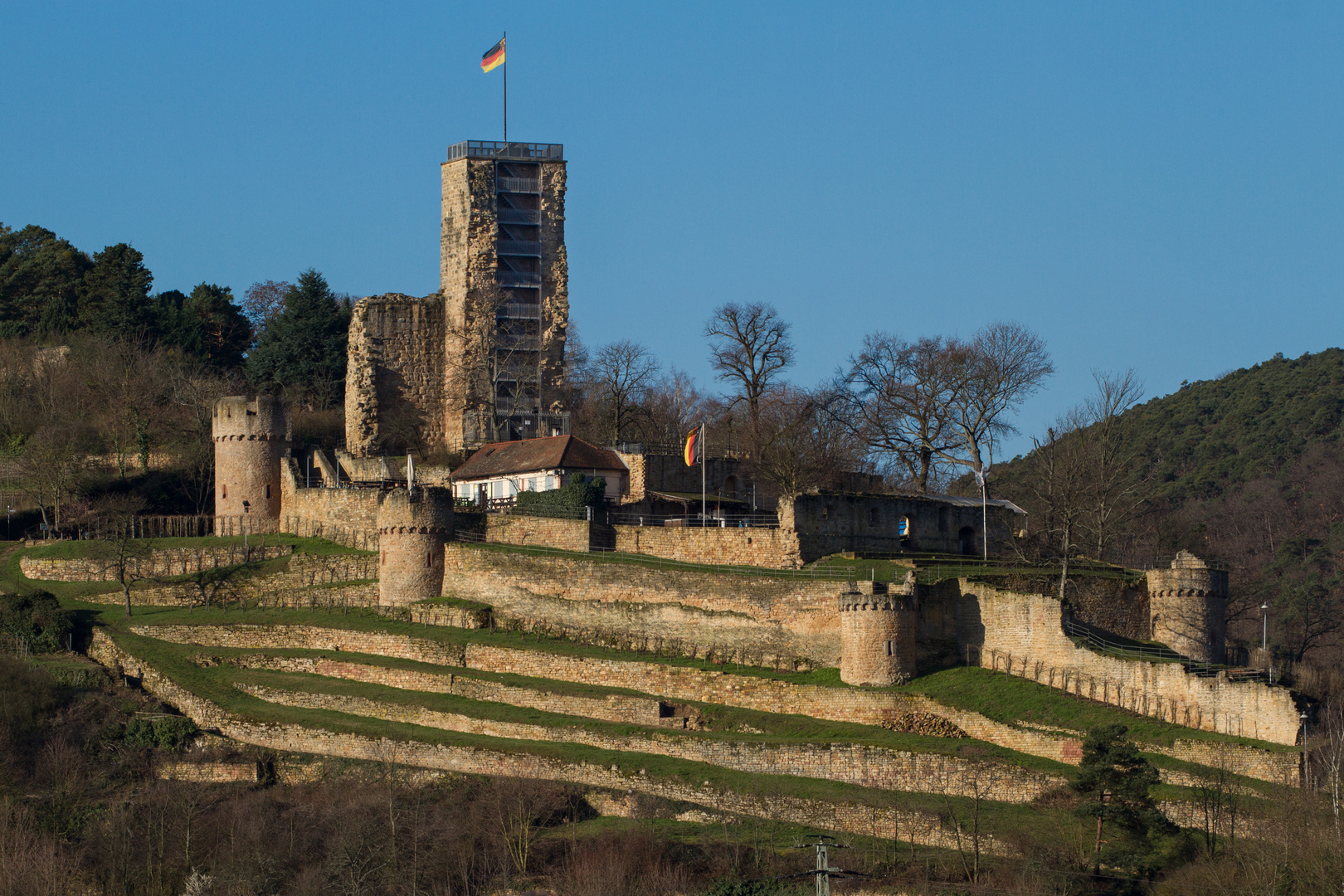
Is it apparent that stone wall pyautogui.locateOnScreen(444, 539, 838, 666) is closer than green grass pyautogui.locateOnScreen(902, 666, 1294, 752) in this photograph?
No

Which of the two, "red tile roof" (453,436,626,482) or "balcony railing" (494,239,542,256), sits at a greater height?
"balcony railing" (494,239,542,256)

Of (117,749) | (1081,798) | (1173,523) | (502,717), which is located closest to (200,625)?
(117,749)

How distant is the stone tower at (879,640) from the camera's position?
1786 inches

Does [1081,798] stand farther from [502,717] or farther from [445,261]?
[445,261]

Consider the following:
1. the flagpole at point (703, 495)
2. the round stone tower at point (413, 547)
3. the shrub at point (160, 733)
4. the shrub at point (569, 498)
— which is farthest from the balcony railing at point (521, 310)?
the shrub at point (160, 733)

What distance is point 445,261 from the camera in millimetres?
71000

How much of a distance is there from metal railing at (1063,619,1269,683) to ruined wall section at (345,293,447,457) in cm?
3074

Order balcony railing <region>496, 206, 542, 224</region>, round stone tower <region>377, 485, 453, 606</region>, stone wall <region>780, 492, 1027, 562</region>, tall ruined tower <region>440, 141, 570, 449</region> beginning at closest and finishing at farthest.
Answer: stone wall <region>780, 492, 1027, 562</region>, round stone tower <region>377, 485, 453, 606</region>, tall ruined tower <region>440, 141, 570, 449</region>, balcony railing <region>496, 206, 542, 224</region>

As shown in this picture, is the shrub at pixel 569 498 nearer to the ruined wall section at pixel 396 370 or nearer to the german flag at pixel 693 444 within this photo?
the german flag at pixel 693 444

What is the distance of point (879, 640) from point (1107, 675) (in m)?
5.55

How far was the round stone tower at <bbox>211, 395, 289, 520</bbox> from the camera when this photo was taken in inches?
2457

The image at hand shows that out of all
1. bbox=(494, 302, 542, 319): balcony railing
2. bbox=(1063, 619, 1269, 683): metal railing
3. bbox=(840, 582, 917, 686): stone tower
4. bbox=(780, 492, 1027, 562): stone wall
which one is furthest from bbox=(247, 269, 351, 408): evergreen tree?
bbox=(1063, 619, 1269, 683): metal railing

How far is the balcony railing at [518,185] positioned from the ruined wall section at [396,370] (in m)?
4.85

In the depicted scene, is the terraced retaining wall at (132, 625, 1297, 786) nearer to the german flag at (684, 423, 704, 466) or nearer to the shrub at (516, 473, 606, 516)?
the shrub at (516, 473, 606, 516)
